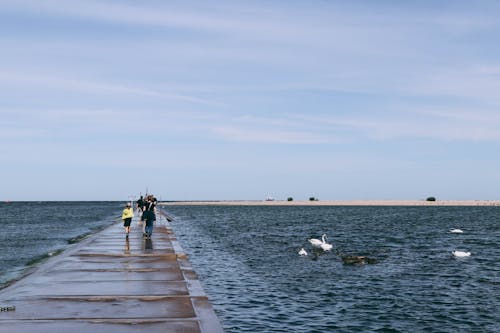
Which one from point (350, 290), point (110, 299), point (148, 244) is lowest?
point (350, 290)

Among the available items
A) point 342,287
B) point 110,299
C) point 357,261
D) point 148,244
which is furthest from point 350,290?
point 148,244

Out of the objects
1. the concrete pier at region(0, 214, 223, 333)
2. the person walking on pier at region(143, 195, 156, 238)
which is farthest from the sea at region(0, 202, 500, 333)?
the person walking on pier at region(143, 195, 156, 238)

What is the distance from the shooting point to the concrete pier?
33.7 feet

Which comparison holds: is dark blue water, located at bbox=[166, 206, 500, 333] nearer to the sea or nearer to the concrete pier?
the sea

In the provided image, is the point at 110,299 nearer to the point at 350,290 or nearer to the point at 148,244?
the point at 350,290

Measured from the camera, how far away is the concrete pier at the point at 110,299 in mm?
10258

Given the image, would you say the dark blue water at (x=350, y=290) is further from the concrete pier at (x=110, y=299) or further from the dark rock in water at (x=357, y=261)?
the concrete pier at (x=110, y=299)

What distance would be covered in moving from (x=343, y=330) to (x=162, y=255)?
926 cm

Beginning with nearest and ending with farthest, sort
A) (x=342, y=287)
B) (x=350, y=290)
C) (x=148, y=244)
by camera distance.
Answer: (x=350, y=290), (x=342, y=287), (x=148, y=244)

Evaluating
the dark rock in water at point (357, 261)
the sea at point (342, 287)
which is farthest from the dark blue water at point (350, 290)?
the dark rock in water at point (357, 261)

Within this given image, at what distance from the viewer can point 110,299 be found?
1259cm

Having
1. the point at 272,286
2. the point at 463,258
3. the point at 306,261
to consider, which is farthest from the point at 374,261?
the point at 272,286

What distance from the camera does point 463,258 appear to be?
29.9m

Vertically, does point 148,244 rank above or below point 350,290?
above
